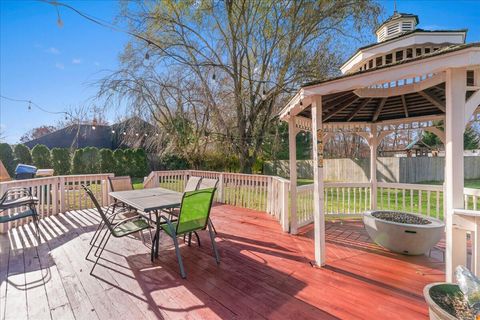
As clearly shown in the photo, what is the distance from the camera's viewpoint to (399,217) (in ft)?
11.0

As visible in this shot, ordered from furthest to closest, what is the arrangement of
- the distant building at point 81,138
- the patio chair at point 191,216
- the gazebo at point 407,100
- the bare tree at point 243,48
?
the distant building at point 81,138, the bare tree at point 243,48, the patio chair at point 191,216, the gazebo at point 407,100

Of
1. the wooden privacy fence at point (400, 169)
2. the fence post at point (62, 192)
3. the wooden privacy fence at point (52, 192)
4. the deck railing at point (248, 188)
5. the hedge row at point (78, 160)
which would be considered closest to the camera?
the deck railing at point (248, 188)

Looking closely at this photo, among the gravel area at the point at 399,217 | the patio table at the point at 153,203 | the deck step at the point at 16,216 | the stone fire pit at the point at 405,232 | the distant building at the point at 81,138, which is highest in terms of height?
the distant building at the point at 81,138

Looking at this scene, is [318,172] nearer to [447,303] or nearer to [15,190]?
[447,303]

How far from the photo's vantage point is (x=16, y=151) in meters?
12.8

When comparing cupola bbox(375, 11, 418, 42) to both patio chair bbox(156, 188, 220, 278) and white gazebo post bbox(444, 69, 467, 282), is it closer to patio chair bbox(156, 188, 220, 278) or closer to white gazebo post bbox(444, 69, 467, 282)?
white gazebo post bbox(444, 69, 467, 282)

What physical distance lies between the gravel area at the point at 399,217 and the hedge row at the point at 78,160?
14.2m

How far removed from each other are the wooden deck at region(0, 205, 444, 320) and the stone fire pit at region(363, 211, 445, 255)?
0.16 metres

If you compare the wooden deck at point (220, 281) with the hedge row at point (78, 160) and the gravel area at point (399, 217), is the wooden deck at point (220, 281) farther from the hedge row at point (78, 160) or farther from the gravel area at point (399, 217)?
the hedge row at point (78, 160)

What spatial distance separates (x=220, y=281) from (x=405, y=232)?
246 cm

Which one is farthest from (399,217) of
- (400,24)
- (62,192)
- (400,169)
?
(400,169)

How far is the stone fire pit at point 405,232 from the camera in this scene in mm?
2994

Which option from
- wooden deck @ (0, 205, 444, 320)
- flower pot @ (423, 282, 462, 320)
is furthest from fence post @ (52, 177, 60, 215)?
flower pot @ (423, 282, 462, 320)

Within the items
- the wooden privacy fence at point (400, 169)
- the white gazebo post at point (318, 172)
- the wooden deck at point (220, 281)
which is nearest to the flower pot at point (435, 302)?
the wooden deck at point (220, 281)
